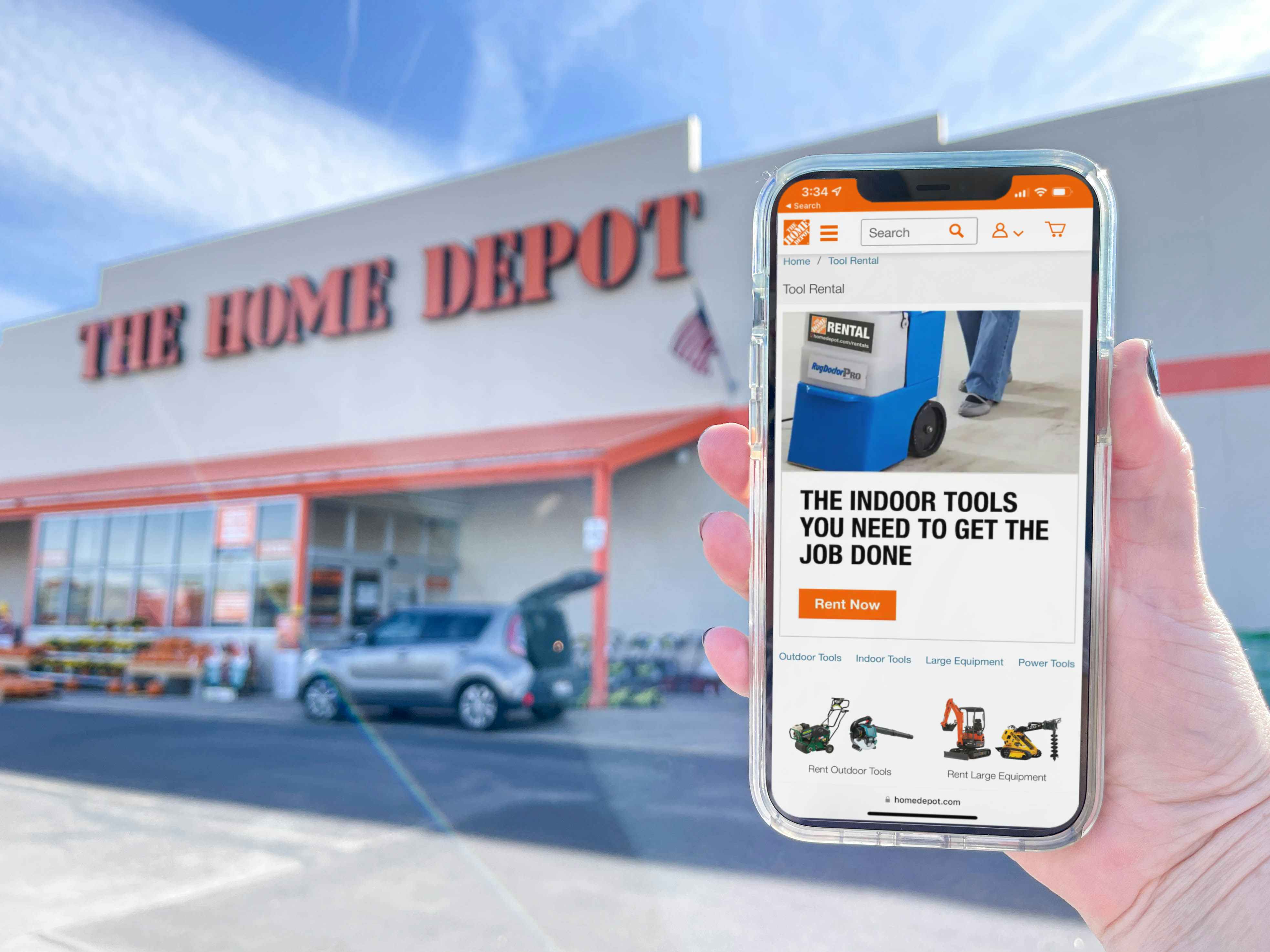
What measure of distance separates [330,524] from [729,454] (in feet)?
54.9

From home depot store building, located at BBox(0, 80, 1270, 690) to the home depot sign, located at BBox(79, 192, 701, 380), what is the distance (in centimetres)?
6

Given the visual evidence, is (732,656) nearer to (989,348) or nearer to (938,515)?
(938,515)

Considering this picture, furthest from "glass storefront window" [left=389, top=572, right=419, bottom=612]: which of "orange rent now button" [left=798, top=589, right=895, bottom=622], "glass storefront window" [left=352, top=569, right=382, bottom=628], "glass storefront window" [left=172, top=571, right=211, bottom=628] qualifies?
"orange rent now button" [left=798, top=589, right=895, bottom=622]

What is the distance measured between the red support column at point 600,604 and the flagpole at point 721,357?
3.26m

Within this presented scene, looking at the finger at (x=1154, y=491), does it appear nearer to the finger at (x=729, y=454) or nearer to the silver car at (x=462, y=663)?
the finger at (x=729, y=454)

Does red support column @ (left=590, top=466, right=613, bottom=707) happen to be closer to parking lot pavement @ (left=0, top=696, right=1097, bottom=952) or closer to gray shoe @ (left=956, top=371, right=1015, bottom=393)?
parking lot pavement @ (left=0, top=696, right=1097, bottom=952)

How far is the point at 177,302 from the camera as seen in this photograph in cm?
2212

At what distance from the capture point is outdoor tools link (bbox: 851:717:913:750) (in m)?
1.68

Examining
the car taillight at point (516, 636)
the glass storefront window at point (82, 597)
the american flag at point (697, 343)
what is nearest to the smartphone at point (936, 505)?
the car taillight at point (516, 636)

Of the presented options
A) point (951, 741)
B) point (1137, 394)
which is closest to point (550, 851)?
point (951, 741)

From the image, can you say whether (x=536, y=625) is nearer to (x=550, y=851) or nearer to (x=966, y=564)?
(x=550, y=851)

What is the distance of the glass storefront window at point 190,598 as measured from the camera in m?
17.7

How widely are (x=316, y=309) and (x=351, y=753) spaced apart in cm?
1289

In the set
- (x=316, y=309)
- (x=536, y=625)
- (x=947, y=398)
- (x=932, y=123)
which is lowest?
(x=536, y=625)
